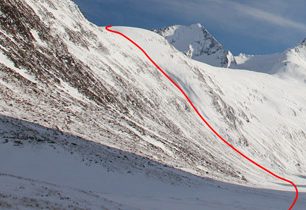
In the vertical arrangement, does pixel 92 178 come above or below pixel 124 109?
below

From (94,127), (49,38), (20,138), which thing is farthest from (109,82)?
(20,138)

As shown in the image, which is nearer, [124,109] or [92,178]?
[92,178]

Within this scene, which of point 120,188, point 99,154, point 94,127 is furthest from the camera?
point 94,127

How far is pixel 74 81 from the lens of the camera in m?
59.2

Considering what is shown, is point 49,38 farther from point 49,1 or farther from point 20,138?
point 20,138

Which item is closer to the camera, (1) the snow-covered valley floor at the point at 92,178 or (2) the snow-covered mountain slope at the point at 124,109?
(1) the snow-covered valley floor at the point at 92,178

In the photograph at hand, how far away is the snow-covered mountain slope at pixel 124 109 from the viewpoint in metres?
36.4

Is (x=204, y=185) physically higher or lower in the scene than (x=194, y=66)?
lower

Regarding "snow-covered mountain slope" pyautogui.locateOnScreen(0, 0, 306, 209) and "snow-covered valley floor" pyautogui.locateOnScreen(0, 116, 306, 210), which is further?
"snow-covered mountain slope" pyautogui.locateOnScreen(0, 0, 306, 209)

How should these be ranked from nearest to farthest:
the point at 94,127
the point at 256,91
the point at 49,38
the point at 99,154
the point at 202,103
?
the point at 99,154 → the point at 94,127 → the point at 49,38 → the point at 202,103 → the point at 256,91

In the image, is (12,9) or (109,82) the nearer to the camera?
(12,9)

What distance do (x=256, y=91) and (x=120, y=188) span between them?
116 meters

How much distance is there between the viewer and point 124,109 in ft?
213

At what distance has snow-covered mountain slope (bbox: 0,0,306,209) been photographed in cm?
3638
